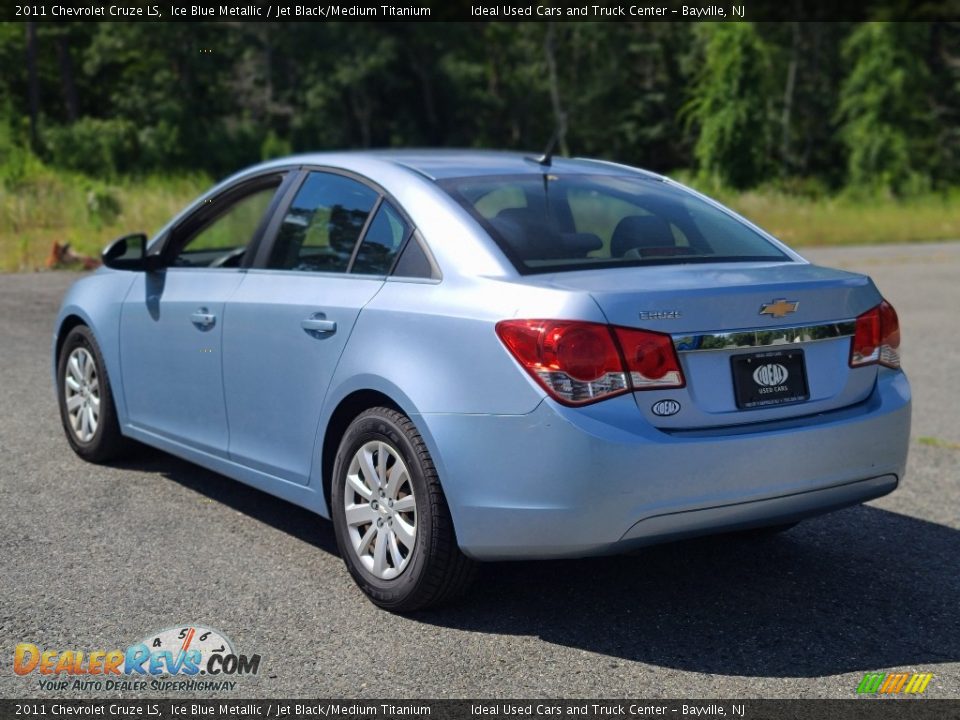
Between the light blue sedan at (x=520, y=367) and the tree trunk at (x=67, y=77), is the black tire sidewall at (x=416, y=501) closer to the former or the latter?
the light blue sedan at (x=520, y=367)

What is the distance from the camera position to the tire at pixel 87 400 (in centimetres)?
627

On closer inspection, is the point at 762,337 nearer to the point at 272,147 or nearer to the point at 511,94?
the point at 272,147

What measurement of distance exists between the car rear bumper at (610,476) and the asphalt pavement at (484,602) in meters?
0.41

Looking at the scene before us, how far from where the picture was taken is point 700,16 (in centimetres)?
6134

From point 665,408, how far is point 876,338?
1.05 m

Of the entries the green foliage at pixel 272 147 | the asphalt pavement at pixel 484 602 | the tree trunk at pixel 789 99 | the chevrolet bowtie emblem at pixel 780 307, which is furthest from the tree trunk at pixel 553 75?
the chevrolet bowtie emblem at pixel 780 307

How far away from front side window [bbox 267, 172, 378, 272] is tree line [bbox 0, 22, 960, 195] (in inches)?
1847

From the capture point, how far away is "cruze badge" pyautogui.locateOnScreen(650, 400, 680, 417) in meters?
3.89

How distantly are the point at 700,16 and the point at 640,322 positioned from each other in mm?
60901

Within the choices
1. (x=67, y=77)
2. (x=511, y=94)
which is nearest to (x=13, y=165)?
(x=67, y=77)

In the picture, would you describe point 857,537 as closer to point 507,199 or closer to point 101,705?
point 507,199

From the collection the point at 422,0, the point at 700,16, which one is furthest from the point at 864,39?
the point at 422,0

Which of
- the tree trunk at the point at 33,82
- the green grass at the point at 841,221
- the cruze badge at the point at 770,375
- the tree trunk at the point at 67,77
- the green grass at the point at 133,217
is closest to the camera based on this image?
the cruze badge at the point at 770,375

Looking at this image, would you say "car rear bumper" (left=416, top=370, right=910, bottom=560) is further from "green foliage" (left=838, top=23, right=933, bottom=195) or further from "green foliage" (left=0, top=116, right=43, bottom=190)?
"green foliage" (left=838, top=23, right=933, bottom=195)
